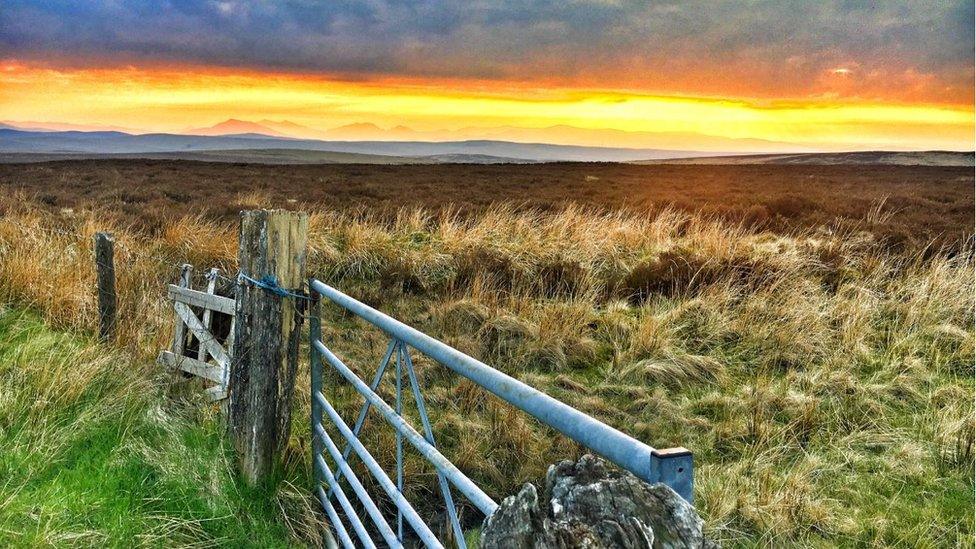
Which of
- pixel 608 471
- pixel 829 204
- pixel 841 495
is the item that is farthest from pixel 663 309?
pixel 829 204

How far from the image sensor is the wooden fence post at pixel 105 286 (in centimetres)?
583

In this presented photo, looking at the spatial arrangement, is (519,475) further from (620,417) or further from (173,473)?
(173,473)

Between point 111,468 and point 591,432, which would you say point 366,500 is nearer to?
point 111,468

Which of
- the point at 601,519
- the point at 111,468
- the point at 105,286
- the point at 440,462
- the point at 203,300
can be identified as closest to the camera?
the point at 601,519

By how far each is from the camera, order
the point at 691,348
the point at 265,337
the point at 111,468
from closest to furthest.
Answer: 1. the point at 111,468
2. the point at 265,337
3. the point at 691,348

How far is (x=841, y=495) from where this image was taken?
461cm

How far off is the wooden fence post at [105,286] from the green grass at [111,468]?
1125 millimetres

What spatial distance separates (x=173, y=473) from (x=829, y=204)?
780 inches

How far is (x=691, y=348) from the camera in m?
7.45

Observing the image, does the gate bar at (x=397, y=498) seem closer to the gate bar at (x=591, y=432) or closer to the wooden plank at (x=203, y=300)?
the gate bar at (x=591, y=432)

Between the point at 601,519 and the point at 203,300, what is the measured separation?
4.63 metres

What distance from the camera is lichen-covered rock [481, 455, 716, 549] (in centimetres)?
111

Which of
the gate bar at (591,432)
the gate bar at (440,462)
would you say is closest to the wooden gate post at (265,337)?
the gate bar at (440,462)

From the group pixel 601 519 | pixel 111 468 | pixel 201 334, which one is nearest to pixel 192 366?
pixel 201 334
